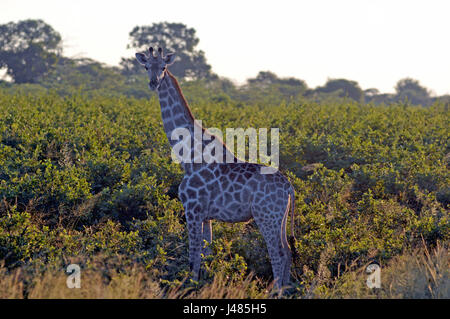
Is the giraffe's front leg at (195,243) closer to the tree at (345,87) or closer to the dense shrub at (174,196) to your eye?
the dense shrub at (174,196)

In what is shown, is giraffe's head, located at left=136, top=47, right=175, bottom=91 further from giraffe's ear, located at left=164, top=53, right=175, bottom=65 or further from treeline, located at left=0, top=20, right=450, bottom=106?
treeline, located at left=0, top=20, right=450, bottom=106

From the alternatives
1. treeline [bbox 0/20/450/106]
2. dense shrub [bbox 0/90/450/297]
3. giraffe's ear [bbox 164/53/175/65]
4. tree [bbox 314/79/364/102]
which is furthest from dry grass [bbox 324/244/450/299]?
tree [bbox 314/79/364/102]

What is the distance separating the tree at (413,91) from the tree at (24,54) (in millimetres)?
29218

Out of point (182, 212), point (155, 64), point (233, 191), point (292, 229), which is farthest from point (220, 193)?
point (182, 212)

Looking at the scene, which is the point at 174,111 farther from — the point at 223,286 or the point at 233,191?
the point at 223,286

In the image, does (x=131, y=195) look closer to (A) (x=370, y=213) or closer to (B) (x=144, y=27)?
(A) (x=370, y=213)

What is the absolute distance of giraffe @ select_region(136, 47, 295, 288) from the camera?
327 inches

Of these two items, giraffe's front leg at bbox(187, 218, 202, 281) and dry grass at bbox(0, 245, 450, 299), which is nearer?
dry grass at bbox(0, 245, 450, 299)

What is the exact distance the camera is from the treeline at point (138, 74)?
35103 mm

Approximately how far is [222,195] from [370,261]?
2.80 metres

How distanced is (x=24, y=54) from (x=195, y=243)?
3498 centimetres

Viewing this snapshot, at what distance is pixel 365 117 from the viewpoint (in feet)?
62.1

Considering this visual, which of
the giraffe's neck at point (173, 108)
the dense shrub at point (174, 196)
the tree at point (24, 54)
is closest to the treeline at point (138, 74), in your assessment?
the tree at point (24, 54)
